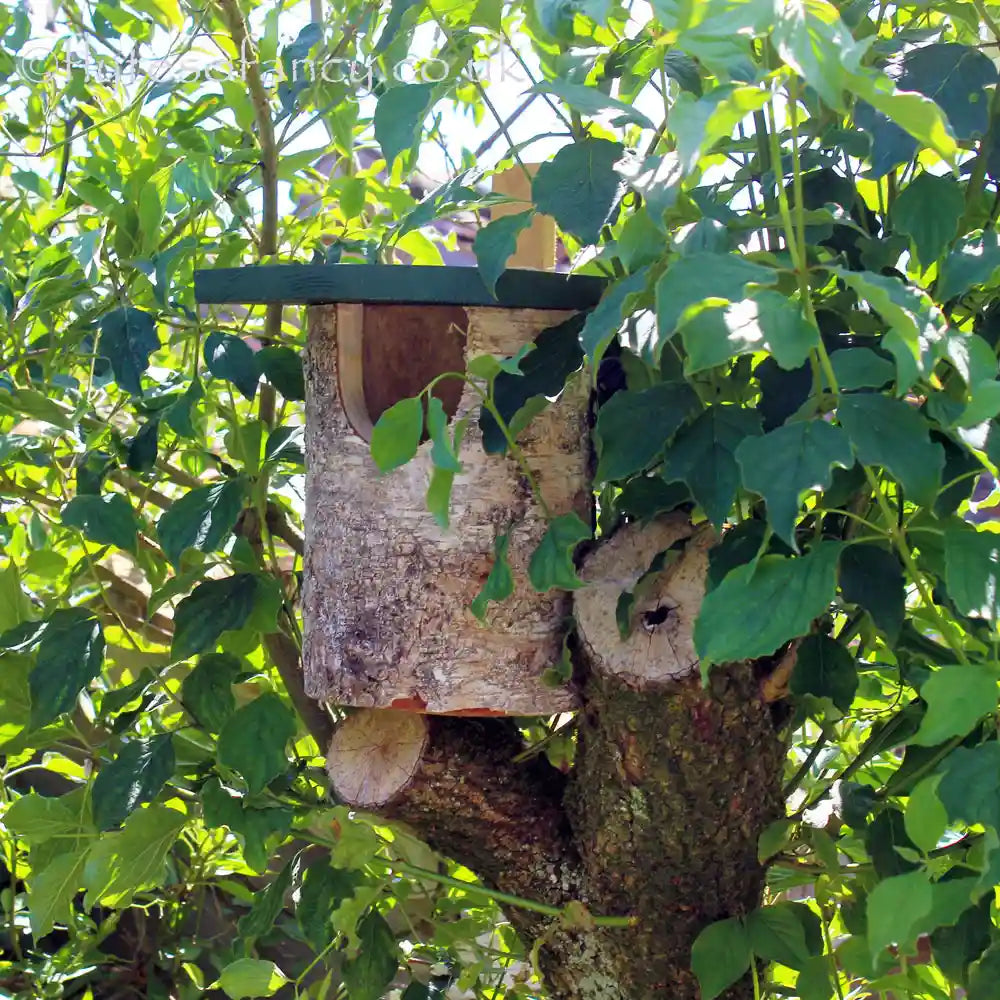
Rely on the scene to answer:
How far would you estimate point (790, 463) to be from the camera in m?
0.64

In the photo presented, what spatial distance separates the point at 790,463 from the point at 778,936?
0.53 metres

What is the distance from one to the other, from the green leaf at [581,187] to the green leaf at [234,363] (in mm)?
358

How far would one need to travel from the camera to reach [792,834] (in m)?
1.12

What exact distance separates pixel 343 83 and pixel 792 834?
829mm

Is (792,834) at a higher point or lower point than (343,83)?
lower

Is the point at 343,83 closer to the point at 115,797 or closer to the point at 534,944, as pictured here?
the point at 115,797

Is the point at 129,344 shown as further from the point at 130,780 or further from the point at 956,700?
the point at 956,700

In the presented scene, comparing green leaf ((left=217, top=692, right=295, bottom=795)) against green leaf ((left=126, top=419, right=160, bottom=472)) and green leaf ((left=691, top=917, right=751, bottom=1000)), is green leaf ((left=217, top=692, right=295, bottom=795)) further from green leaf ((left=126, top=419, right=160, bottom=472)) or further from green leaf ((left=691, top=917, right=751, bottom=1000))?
green leaf ((left=691, top=917, right=751, bottom=1000))

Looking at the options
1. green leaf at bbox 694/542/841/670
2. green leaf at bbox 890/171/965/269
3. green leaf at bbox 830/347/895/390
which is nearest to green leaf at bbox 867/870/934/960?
green leaf at bbox 694/542/841/670

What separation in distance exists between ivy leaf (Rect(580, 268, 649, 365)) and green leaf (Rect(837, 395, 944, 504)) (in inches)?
5.3

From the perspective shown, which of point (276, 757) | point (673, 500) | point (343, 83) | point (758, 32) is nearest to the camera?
point (758, 32)

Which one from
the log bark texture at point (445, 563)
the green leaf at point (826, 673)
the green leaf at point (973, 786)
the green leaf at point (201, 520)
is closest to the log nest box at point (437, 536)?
the log bark texture at point (445, 563)

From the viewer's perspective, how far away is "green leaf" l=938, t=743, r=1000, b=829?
651mm

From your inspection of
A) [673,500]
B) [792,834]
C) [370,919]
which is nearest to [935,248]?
[673,500]
